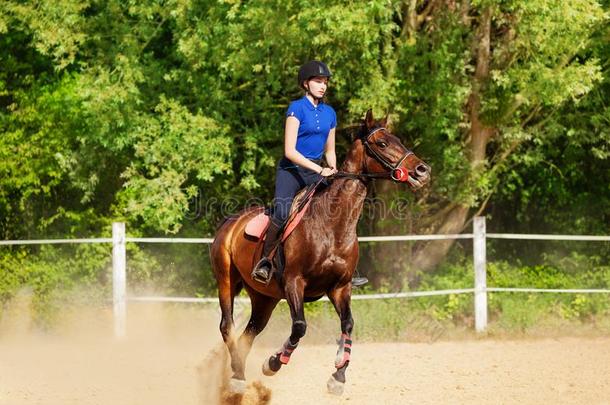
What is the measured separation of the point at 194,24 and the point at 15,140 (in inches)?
194

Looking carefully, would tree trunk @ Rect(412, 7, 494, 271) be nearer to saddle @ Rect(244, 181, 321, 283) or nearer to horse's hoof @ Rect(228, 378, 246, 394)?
saddle @ Rect(244, 181, 321, 283)

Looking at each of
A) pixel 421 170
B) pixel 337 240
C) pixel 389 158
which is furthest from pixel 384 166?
pixel 337 240

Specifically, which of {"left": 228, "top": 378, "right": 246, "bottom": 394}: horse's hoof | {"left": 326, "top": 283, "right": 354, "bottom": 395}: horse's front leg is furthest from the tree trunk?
{"left": 228, "top": 378, "right": 246, "bottom": 394}: horse's hoof

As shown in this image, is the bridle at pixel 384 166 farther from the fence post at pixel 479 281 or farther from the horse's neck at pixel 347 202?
the fence post at pixel 479 281

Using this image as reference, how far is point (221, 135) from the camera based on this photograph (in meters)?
15.1

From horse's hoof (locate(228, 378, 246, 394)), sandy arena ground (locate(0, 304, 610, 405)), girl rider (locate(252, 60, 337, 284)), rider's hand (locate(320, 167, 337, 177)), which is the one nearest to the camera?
rider's hand (locate(320, 167, 337, 177))

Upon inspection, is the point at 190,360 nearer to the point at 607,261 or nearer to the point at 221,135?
the point at 221,135

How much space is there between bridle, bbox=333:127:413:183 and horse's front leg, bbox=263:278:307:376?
1.01m

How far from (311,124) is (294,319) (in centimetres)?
169

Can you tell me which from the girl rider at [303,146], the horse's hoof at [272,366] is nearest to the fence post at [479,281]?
the girl rider at [303,146]

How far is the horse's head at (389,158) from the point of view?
7270mm

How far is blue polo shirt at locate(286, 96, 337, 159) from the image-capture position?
311 inches

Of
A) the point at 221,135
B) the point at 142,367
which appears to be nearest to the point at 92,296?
the point at 221,135

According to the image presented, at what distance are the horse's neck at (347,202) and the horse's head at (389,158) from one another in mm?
102
